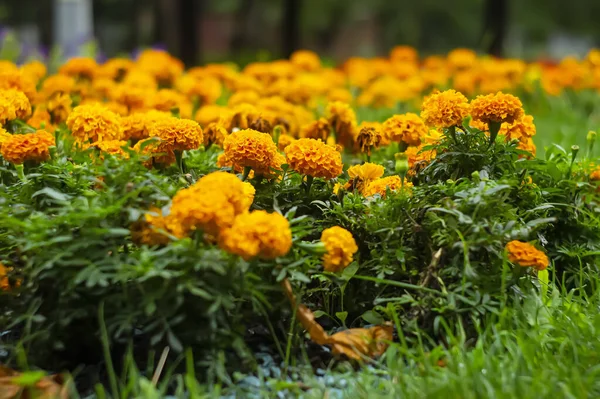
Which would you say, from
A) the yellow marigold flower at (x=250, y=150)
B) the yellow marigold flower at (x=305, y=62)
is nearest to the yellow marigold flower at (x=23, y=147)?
the yellow marigold flower at (x=250, y=150)

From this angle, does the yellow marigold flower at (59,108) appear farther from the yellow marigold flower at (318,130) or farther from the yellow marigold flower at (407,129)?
the yellow marigold flower at (407,129)

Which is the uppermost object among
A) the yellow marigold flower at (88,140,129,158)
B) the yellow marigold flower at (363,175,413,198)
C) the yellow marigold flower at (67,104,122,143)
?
the yellow marigold flower at (67,104,122,143)

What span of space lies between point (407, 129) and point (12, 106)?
1400mm

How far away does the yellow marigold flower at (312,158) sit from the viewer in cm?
223

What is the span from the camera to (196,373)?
190 cm

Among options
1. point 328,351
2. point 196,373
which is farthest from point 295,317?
point 196,373

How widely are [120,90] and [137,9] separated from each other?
38.5 ft

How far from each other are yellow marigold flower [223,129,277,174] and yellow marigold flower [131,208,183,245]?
347 mm

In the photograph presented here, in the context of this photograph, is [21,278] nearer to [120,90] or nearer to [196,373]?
[196,373]

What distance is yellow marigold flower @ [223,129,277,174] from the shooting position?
2160mm

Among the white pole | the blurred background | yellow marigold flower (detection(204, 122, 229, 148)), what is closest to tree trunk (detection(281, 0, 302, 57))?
the blurred background

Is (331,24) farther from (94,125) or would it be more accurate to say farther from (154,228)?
(154,228)

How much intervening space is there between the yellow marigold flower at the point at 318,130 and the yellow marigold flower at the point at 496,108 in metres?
0.82

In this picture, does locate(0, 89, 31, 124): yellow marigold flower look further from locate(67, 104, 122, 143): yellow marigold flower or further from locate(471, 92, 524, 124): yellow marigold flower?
locate(471, 92, 524, 124): yellow marigold flower
